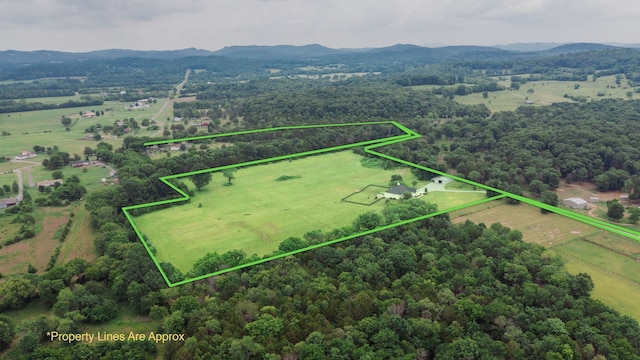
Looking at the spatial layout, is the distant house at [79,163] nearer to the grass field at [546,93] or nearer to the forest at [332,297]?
the forest at [332,297]

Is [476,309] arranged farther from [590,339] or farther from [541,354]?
[590,339]

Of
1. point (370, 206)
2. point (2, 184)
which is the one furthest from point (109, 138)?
point (370, 206)

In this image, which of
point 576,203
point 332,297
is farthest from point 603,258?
point 332,297

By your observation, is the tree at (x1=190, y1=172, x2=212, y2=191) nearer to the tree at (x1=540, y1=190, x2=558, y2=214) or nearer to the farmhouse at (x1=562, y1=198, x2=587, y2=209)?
the tree at (x1=540, y1=190, x2=558, y2=214)

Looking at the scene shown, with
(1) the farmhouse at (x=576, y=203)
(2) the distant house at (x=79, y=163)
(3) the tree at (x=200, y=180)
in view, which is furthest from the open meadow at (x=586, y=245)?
(2) the distant house at (x=79, y=163)

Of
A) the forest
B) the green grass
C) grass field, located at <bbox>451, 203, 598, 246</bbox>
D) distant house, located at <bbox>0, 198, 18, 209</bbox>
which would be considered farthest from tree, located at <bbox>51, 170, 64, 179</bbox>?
grass field, located at <bbox>451, 203, 598, 246</bbox>
